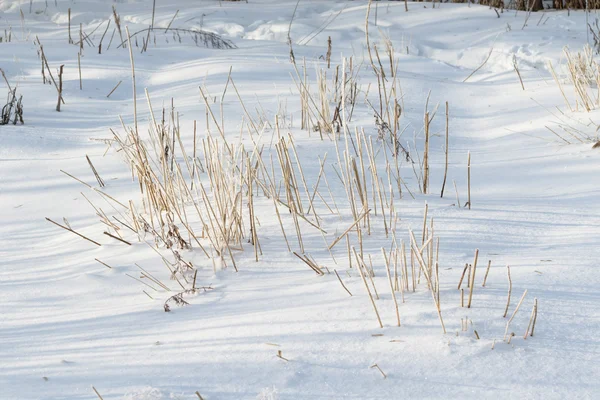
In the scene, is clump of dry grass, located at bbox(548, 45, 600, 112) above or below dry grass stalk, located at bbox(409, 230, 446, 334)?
above

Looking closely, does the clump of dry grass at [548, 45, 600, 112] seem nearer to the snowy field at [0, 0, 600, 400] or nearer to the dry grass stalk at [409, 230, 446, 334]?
the snowy field at [0, 0, 600, 400]

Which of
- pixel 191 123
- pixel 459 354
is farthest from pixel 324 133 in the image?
pixel 459 354

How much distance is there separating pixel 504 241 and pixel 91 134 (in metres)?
2.38

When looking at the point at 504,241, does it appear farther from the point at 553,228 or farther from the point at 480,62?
the point at 480,62

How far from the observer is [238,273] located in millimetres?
1894

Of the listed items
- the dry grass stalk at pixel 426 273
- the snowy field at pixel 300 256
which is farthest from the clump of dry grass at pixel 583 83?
the dry grass stalk at pixel 426 273

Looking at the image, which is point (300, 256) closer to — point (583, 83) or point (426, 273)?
point (426, 273)

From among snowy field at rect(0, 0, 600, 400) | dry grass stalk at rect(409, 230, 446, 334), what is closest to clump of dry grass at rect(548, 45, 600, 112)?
snowy field at rect(0, 0, 600, 400)

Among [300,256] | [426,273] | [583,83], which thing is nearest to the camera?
[426,273]

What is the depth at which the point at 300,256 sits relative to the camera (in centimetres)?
193

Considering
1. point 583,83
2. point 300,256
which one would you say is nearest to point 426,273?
point 300,256

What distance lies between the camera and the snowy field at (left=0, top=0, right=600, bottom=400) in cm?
138

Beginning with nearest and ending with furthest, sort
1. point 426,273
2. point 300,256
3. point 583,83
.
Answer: point 426,273
point 300,256
point 583,83

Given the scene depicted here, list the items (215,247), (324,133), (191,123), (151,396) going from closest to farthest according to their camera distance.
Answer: (151,396), (215,247), (324,133), (191,123)
